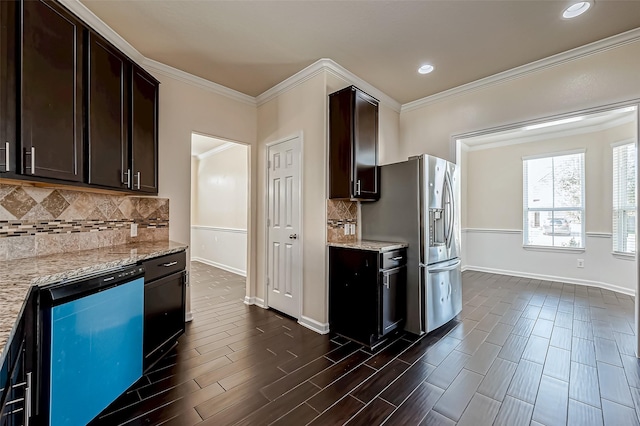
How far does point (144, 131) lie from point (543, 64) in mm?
4095

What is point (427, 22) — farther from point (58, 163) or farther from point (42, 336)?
point (42, 336)

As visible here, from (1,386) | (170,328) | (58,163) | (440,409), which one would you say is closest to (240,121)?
(58,163)

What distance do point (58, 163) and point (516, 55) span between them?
13.3ft

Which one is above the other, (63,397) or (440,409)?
(63,397)

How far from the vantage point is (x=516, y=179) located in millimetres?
5832

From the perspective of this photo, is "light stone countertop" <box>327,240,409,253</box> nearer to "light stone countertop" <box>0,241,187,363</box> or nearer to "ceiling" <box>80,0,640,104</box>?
"light stone countertop" <box>0,241,187,363</box>

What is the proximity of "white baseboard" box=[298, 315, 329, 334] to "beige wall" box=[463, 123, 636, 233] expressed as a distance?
4.88 m

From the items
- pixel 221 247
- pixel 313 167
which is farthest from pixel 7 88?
pixel 221 247

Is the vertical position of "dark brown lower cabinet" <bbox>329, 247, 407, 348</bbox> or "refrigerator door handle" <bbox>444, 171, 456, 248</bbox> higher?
"refrigerator door handle" <bbox>444, 171, 456, 248</bbox>

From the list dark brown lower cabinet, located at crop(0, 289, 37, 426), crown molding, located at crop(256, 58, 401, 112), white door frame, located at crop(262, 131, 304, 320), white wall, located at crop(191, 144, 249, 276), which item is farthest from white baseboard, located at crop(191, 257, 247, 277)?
dark brown lower cabinet, located at crop(0, 289, 37, 426)

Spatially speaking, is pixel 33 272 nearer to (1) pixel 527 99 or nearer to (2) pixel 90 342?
(2) pixel 90 342

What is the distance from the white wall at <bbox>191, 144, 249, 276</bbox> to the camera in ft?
19.3

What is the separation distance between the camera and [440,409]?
6.08 ft

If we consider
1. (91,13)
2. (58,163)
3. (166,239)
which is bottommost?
(166,239)
